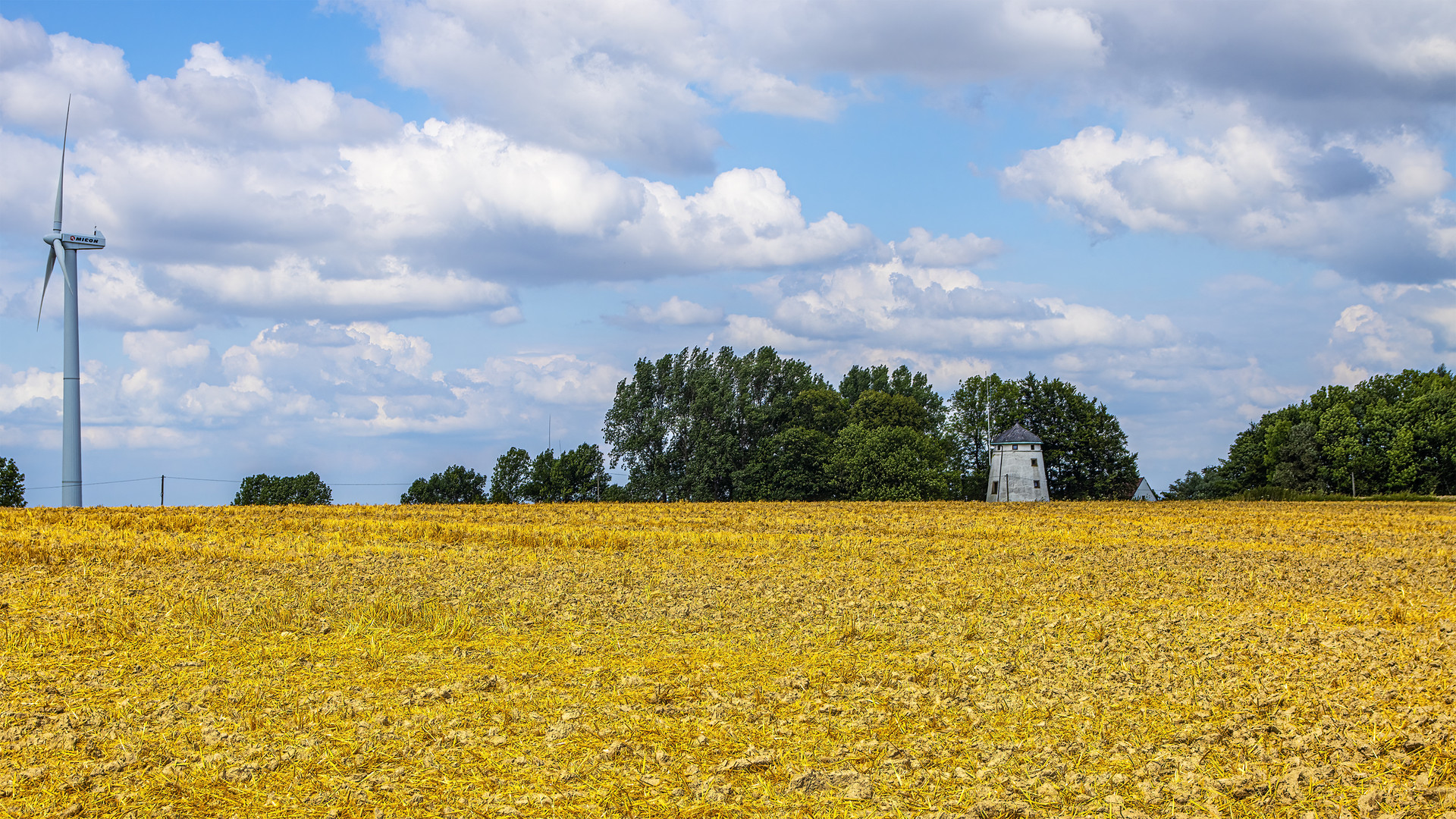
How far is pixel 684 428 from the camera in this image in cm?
8944

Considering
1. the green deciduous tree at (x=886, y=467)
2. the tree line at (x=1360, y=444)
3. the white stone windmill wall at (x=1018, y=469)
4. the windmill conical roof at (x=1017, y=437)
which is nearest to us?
the green deciduous tree at (x=886, y=467)

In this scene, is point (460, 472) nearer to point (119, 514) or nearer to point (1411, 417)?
point (119, 514)

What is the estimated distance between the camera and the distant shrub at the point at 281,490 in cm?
9862

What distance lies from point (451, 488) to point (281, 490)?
1772cm

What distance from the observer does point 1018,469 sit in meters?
85.6

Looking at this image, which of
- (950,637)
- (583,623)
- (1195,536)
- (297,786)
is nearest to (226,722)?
(297,786)

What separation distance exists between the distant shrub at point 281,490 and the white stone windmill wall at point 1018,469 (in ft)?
202

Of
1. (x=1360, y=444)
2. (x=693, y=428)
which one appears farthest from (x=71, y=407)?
(x=1360, y=444)

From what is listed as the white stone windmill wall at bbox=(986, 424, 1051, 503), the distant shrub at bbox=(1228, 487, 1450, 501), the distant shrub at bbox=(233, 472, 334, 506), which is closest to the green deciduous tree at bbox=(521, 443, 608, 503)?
the distant shrub at bbox=(233, 472, 334, 506)

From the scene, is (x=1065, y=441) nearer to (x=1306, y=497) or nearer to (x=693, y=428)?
(x=1306, y=497)

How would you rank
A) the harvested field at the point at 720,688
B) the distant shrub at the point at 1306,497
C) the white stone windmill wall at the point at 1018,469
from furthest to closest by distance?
the white stone windmill wall at the point at 1018,469 < the distant shrub at the point at 1306,497 < the harvested field at the point at 720,688

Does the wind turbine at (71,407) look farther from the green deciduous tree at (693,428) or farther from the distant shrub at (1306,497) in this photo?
the distant shrub at (1306,497)

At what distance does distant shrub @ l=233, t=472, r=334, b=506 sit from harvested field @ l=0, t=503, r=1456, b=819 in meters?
78.8

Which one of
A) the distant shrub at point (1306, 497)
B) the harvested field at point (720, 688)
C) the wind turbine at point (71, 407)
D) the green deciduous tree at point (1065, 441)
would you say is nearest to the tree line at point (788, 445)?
the green deciduous tree at point (1065, 441)
